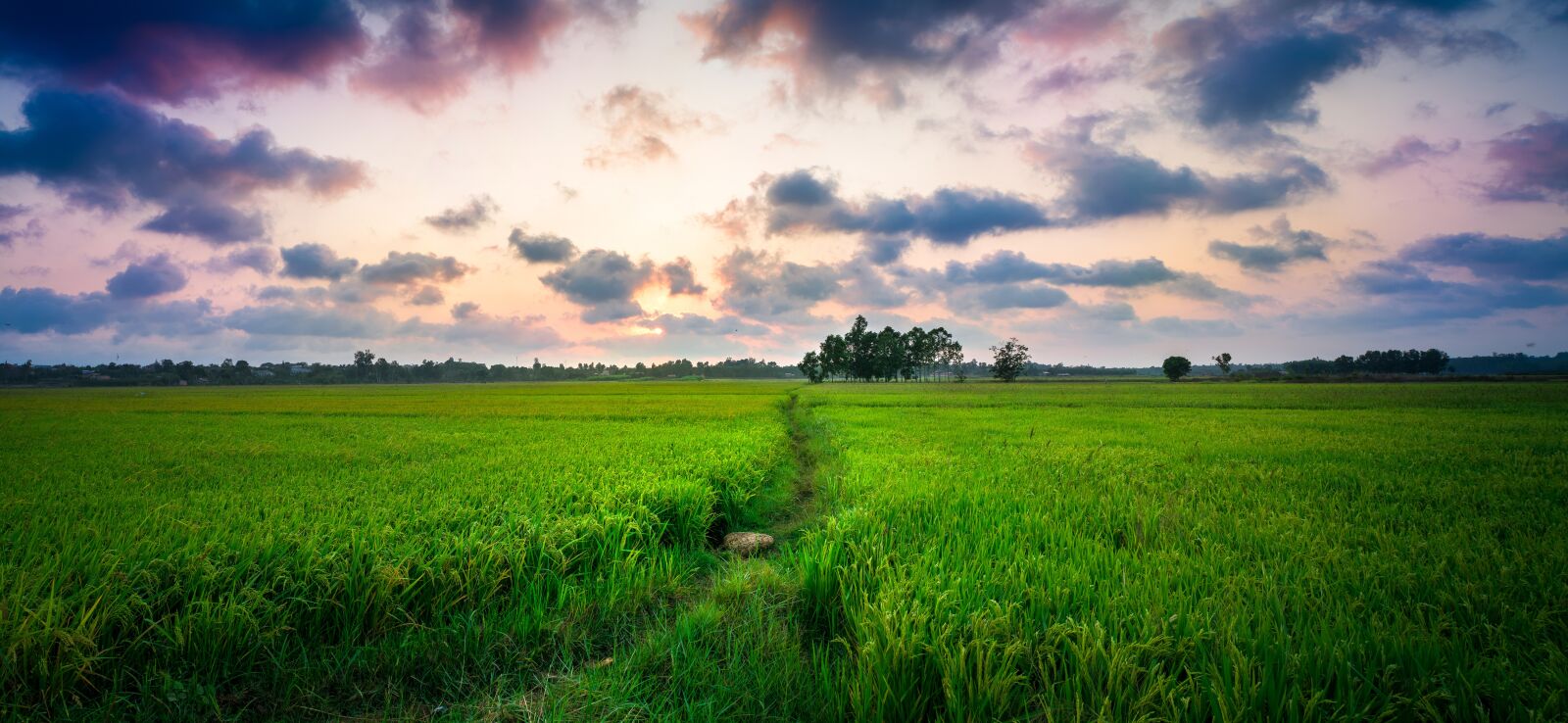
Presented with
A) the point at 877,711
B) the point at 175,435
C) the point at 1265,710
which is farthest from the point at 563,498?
the point at 175,435

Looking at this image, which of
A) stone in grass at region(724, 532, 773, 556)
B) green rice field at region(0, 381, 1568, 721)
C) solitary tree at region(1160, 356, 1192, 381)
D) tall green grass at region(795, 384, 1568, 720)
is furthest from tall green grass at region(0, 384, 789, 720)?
solitary tree at region(1160, 356, 1192, 381)

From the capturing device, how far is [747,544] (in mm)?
6660

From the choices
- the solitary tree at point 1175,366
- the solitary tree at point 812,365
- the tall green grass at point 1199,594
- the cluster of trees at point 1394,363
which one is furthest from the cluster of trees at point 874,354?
the tall green grass at point 1199,594

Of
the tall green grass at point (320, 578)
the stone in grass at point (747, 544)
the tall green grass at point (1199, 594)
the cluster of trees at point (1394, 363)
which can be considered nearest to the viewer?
the tall green grass at point (1199, 594)

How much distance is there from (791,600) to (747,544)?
211 centimetres

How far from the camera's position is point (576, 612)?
4523 millimetres

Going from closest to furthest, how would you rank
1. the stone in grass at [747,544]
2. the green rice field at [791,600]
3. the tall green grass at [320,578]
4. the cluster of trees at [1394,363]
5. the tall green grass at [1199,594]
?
the tall green grass at [1199,594] → the green rice field at [791,600] → the tall green grass at [320,578] → the stone in grass at [747,544] → the cluster of trees at [1394,363]

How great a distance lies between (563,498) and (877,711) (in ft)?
17.2

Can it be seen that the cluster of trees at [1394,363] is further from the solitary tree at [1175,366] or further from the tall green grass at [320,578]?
the tall green grass at [320,578]

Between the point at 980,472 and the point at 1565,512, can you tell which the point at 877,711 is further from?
the point at 1565,512

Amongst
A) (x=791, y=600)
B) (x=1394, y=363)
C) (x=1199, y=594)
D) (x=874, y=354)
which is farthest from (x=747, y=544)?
(x=1394, y=363)

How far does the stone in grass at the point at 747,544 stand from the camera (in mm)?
6594

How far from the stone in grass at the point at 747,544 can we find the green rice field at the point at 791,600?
171mm

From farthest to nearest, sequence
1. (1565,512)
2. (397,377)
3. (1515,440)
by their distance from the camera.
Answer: (397,377), (1515,440), (1565,512)
